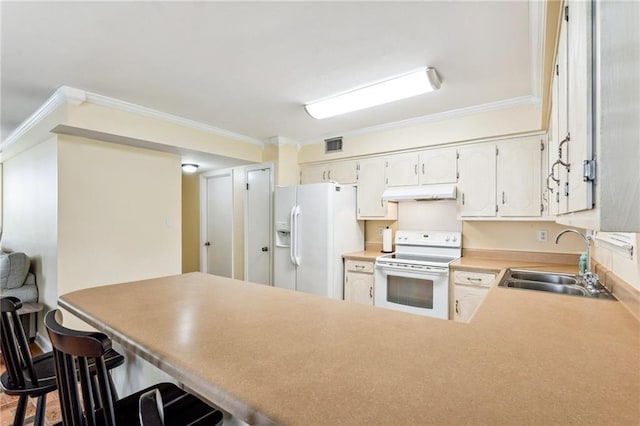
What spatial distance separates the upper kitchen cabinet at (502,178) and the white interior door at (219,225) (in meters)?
3.55

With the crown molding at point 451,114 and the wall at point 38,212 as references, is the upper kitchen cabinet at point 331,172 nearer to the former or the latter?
the crown molding at point 451,114

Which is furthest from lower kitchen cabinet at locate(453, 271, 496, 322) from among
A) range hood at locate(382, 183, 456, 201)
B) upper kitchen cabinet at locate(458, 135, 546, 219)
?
range hood at locate(382, 183, 456, 201)

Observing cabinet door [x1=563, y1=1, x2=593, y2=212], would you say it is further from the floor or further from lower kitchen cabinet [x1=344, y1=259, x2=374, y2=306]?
the floor

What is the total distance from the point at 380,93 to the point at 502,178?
149 cm

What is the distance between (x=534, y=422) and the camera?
62 centimetres

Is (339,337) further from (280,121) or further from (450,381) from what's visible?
(280,121)

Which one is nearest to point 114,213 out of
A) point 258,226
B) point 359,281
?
point 258,226

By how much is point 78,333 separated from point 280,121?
3047 mm

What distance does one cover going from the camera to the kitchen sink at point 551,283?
1834 millimetres

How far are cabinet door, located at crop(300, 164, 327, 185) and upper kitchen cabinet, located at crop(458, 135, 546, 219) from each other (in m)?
1.73

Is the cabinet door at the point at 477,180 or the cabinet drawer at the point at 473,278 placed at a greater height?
the cabinet door at the point at 477,180

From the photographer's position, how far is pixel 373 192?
12.5 feet

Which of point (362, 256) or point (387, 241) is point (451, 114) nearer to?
point (387, 241)

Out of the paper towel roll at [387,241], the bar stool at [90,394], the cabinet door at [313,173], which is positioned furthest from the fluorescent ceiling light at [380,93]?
the bar stool at [90,394]
